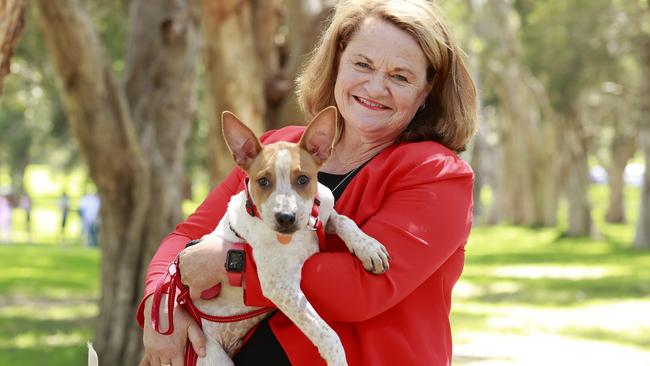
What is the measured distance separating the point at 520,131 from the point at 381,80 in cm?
3927

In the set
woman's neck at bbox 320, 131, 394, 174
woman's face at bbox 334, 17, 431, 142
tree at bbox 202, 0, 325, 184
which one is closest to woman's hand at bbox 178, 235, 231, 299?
woman's neck at bbox 320, 131, 394, 174

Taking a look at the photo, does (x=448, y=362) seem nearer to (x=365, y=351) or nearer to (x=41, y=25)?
(x=365, y=351)

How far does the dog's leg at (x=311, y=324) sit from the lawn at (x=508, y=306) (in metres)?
8.81

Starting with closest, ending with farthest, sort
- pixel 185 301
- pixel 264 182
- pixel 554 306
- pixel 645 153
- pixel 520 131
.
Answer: pixel 264 182 → pixel 185 301 → pixel 554 306 → pixel 645 153 → pixel 520 131

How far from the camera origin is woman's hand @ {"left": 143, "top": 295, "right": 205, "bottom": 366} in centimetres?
364

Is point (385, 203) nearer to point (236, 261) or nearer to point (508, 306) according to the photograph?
point (236, 261)

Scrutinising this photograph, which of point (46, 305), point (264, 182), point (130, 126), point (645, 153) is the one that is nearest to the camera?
point (264, 182)

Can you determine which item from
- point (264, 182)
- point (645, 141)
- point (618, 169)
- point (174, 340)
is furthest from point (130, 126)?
point (618, 169)

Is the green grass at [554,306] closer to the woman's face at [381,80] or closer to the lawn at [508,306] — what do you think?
the lawn at [508,306]

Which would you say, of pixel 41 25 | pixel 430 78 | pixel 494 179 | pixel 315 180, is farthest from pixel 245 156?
pixel 494 179

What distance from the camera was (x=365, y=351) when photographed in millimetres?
3529

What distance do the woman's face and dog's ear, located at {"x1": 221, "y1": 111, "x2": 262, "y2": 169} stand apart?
0.58m

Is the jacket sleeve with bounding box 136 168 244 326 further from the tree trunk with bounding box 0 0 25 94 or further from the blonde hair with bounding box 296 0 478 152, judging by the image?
the tree trunk with bounding box 0 0 25 94

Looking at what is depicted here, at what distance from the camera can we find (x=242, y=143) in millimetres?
3490
